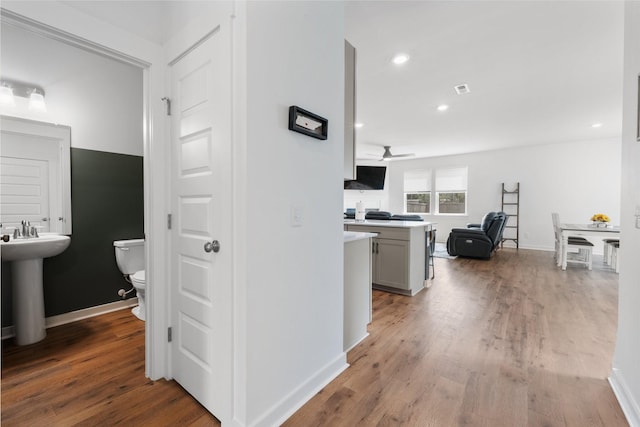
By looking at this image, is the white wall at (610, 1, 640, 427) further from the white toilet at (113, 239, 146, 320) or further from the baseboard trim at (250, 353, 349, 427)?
the white toilet at (113, 239, 146, 320)

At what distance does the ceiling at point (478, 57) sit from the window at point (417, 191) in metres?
3.37

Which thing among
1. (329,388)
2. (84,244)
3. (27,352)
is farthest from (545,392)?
(84,244)

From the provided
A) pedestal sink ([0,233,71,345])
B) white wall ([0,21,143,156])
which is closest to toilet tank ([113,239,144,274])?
pedestal sink ([0,233,71,345])

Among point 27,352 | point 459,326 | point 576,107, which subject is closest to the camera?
point 27,352

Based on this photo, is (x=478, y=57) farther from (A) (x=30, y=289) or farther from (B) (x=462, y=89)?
(A) (x=30, y=289)

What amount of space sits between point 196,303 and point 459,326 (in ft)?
7.53

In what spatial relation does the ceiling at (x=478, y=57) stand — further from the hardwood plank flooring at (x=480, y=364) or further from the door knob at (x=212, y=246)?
the hardwood plank flooring at (x=480, y=364)

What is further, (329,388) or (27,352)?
(27,352)

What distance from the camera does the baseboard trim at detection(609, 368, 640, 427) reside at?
1354 mm

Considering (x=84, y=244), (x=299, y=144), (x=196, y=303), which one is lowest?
(x=196, y=303)

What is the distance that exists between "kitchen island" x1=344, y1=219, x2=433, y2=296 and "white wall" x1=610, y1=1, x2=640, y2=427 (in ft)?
5.83

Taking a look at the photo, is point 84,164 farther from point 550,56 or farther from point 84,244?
point 550,56

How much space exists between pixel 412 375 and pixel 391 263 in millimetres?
1679

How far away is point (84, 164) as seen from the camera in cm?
265
